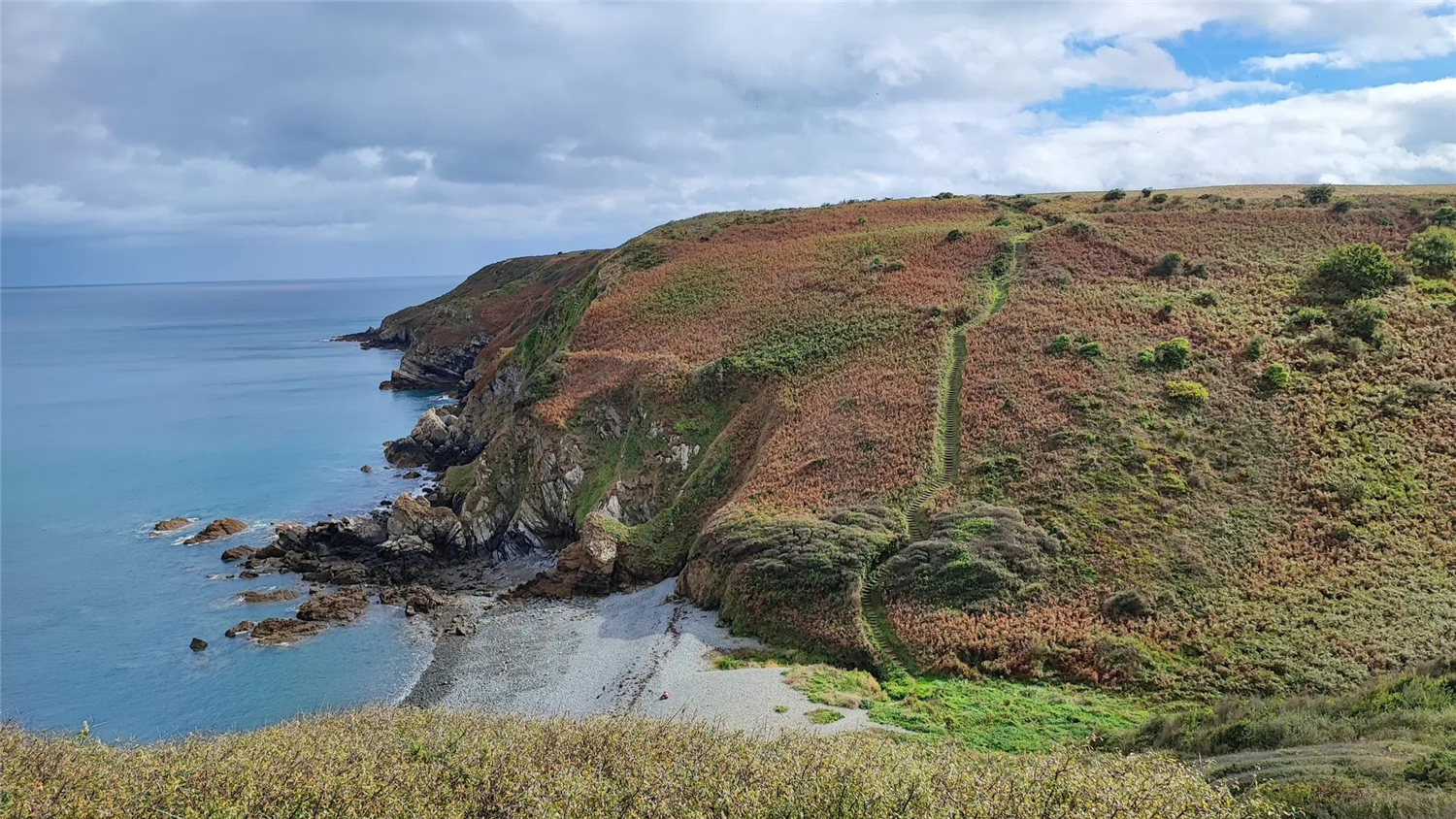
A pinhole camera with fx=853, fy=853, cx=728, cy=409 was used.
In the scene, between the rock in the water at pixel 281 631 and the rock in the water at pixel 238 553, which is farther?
the rock in the water at pixel 238 553

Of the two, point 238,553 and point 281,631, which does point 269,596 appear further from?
point 238,553

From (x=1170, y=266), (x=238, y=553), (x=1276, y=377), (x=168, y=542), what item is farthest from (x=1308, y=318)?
(x=168, y=542)

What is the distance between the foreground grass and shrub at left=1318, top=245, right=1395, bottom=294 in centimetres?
4254

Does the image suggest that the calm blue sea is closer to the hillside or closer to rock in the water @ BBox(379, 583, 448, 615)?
rock in the water @ BBox(379, 583, 448, 615)

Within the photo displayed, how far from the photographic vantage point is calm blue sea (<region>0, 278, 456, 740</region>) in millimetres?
35062

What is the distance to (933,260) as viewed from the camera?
63000 millimetres

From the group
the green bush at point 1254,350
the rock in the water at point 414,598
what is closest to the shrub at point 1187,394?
the green bush at point 1254,350

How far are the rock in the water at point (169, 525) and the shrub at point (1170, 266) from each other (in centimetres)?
6587

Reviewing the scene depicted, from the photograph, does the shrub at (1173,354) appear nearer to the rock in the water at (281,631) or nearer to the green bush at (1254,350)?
the green bush at (1254,350)


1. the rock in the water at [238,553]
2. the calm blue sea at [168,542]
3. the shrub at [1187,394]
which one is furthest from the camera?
the rock in the water at [238,553]

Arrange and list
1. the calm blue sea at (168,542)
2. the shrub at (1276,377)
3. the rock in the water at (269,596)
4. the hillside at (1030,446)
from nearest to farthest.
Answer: the hillside at (1030,446) < the calm blue sea at (168,542) < the shrub at (1276,377) < the rock in the water at (269,596)

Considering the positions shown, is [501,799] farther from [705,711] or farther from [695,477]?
[695,477]

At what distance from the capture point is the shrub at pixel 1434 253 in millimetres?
50656

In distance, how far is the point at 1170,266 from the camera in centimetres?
5556
